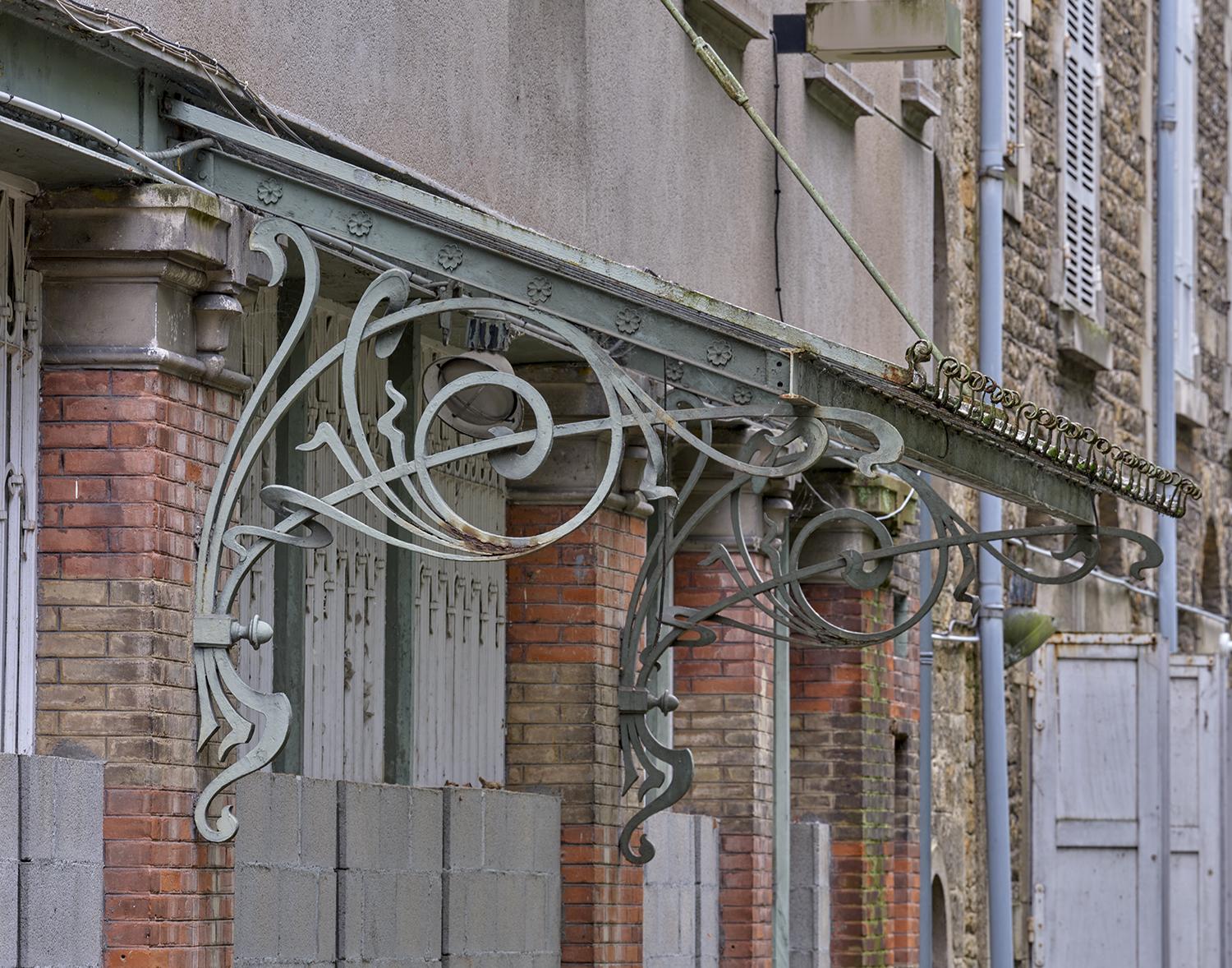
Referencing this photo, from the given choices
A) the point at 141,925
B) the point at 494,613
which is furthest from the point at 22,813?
the point at 494,613

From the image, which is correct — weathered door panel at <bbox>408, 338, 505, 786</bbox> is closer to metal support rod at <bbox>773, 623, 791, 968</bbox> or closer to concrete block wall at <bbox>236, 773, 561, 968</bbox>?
concrete block wall at <bbox>236, 773, 561, 968</bbox>

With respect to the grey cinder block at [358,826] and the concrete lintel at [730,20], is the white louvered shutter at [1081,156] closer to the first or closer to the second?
the concrete lintel at [730,20]

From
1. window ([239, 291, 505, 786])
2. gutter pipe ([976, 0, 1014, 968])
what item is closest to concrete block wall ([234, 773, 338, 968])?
window ([239, 291, 505, 786])

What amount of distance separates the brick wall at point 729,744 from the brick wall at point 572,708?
5.60 feet

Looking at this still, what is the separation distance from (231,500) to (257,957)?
1.36m

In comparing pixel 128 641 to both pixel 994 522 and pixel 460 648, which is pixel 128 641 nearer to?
pixel 460 648

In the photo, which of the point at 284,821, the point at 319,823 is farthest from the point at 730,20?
the point at 284,821

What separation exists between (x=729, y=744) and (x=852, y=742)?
1.58 meters

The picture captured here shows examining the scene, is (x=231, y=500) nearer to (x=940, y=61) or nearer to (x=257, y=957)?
(x=257, y=957)

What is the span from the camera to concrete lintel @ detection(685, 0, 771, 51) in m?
11.2

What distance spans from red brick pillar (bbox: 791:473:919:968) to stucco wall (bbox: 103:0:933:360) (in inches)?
45.4

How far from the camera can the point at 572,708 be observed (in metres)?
10.2

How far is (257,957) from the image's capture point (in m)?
7.66

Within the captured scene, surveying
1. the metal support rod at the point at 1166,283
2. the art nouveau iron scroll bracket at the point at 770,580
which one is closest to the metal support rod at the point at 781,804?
the art nouveau iron scroll bracket at the point at 770,580
